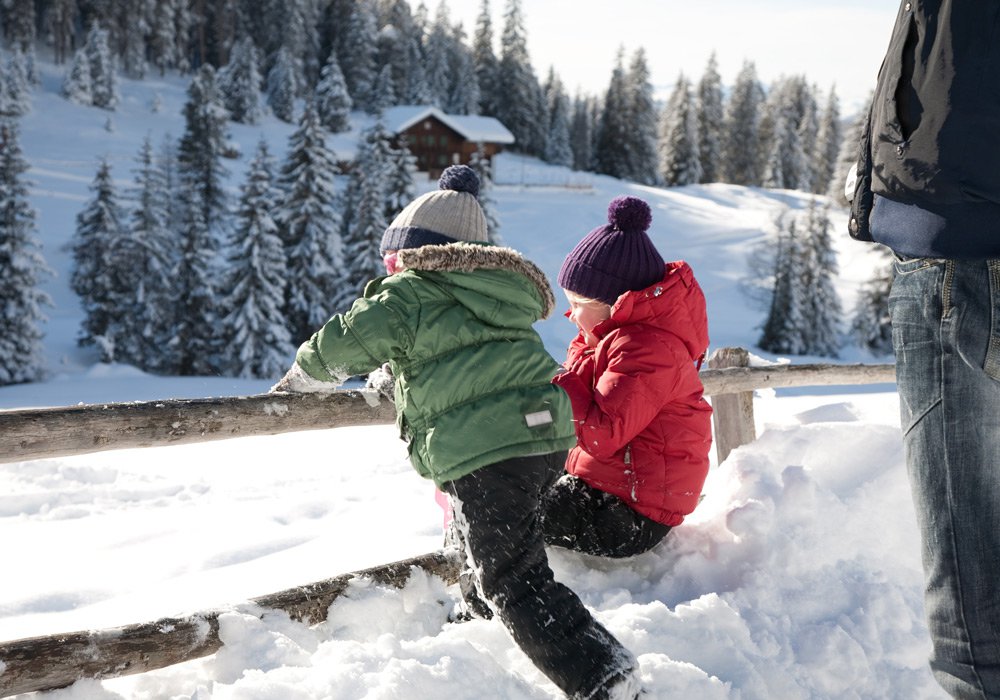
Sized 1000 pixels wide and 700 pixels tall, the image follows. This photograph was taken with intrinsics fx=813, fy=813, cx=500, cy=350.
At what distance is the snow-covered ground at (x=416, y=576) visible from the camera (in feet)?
9.04

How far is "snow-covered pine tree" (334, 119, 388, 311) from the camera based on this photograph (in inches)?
1125

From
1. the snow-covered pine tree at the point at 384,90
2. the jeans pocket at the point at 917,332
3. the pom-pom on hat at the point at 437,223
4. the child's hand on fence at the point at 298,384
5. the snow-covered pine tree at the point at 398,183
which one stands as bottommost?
the child's hand on fence at the point at 298,384

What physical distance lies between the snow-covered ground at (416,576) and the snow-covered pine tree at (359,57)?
201 ft

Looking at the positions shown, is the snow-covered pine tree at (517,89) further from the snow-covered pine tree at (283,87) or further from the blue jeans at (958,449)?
the blue jeans at (958,449)

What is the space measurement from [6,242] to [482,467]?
91.8 ft

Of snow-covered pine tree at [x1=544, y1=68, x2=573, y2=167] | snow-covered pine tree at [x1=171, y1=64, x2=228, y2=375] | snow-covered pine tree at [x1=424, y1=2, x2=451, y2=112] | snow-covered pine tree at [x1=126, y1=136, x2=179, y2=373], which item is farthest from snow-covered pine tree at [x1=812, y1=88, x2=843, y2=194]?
snow-covered pine tree at [x1=126, y1=136, x2=179, y2=373]

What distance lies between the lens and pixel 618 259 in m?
3.70

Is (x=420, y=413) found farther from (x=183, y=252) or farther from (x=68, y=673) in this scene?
(x=183, y=252)

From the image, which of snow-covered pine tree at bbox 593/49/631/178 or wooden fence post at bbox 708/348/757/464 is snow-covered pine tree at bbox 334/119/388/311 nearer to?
wooden fence post at bbox 708/348/757/464

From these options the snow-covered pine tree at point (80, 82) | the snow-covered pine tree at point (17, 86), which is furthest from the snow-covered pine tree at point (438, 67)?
the snow-covered pine tree at point (17, 86)

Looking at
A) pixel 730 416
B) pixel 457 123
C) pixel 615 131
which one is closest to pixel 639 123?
pixel 615 131

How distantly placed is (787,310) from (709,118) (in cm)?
3600

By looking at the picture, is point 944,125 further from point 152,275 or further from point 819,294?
point 819,294

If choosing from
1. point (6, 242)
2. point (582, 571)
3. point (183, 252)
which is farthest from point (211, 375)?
point (582, 571)
